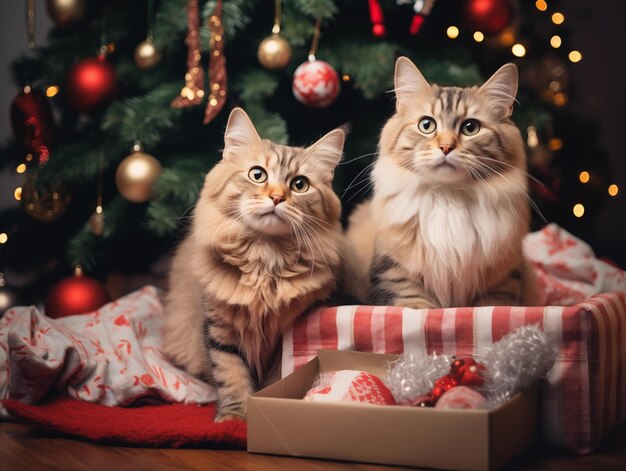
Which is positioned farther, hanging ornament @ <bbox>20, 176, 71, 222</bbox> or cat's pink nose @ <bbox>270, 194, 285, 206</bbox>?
hanging ornament @ <bbox>20, 176, 71, 222</bbox>

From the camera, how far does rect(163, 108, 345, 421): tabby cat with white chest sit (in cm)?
155

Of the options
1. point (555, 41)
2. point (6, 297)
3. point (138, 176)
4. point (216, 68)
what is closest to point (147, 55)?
point (216, 68)

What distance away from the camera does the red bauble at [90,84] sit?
2223 millimetres

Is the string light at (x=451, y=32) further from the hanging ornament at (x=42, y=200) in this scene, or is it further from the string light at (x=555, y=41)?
the hanging ornament at (x=42, y=200)

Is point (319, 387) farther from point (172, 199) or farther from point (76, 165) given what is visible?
point (76, 165)

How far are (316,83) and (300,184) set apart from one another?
1.63ft

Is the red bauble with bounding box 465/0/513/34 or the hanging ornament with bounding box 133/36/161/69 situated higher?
the red bauble with bounding box 465/0/513/34

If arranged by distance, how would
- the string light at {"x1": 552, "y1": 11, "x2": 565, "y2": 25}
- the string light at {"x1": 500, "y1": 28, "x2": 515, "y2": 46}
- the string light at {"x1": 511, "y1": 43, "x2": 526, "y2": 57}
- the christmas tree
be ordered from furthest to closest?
the string light at {"x1": 552, "y1": 11, "x2": 565, "y2": 25} → the string light at {"x1": 500, "y1": 28, "x2": 515, "y2": 46} → the string light at {"x1": 511, "y1": 43, "x2": 526, "y2": 57} → the christmas tree

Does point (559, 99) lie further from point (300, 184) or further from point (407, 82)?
point (300, 184)

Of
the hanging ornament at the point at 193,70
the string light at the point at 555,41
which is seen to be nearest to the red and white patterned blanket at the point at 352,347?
the hanging ornament at the point at 193,70

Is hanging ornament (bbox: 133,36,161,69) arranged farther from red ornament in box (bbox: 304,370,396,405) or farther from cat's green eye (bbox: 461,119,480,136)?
red ornament in box (bbox: 304,370,396,405)

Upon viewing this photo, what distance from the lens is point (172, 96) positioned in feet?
7.23

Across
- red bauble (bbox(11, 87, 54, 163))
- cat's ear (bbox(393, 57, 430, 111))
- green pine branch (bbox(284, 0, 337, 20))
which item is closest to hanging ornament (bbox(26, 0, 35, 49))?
red bauble (bbox(11, 87, 54, 163))

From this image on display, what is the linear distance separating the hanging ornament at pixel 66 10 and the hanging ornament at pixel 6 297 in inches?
35.1
